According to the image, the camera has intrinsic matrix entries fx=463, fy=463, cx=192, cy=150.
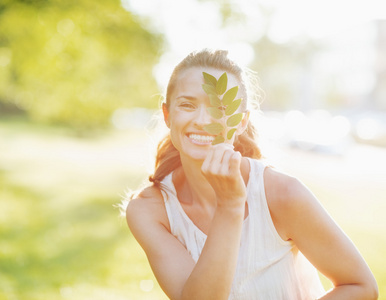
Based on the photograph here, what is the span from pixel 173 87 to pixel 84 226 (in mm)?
7498

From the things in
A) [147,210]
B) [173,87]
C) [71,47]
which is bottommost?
[147,210]

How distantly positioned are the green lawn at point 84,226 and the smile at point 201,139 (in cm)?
93

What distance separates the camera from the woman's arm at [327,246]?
2076 millimetres

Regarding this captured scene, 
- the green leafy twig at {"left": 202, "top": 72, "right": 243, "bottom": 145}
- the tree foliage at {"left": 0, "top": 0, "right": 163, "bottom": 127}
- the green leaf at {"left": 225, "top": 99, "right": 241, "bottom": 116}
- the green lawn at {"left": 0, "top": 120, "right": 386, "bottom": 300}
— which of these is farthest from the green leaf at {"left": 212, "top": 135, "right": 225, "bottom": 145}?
the tree foliage at {"left": 0, "top": 0, "right": 163, "bottom": 127}

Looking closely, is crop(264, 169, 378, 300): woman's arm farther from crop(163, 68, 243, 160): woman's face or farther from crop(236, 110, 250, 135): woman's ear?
crop(163, 68, 243, 160): woman's face

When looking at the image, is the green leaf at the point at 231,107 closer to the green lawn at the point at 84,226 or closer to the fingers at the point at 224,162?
the fingers at the point at 224,162

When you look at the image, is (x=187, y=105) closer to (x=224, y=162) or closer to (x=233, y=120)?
(x=233, y=120)

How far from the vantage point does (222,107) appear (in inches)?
72.2

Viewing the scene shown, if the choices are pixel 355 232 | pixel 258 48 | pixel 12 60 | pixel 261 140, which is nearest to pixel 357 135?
pixel 258 48

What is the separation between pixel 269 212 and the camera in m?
2.24

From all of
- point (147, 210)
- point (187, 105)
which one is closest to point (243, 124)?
point (187, 105)

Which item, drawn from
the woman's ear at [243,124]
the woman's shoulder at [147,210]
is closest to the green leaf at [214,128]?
the woman's ear at [243,124]

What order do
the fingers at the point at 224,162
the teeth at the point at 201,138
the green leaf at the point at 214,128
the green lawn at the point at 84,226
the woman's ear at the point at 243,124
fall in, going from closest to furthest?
the fingers at the point at 224,162 < the green leaf at the point at 214,128 < the teeth at the point at 201,138 < the woman's ear at the point at 243,124 < the green lawn at the point at 84,226

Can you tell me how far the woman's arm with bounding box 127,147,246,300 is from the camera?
1.69m
